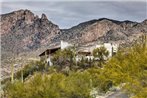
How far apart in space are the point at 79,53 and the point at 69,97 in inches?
1944

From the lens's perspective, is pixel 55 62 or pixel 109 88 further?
pixel 55 62

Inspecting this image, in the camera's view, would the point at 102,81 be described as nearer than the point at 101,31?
Yes

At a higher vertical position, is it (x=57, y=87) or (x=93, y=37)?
(x=93, y=37)

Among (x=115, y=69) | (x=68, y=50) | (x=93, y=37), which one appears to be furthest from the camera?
(x=93, y=37)

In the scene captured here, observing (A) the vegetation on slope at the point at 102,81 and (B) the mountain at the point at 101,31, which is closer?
(A) the vegetation on slope at the point at 102,81

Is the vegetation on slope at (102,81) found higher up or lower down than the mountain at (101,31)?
lower down

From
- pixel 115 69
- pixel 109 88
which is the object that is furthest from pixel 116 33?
pixel 115 69

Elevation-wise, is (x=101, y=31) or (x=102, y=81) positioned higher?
(x=101, y=31)

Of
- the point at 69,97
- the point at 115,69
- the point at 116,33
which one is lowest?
the point at 69,97

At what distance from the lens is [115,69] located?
2678 cm

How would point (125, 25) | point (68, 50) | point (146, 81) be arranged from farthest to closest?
point (125, 25)
point (68, 50)
point (146, 81)

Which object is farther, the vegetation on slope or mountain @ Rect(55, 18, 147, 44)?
mountain @ Rect(55, 18, 147, 44)

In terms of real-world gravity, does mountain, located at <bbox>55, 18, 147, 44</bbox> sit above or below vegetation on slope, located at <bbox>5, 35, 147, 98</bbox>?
above

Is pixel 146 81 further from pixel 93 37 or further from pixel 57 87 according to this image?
pixel 93 37
